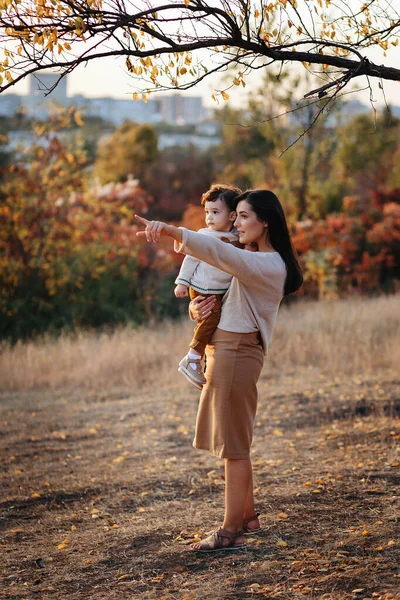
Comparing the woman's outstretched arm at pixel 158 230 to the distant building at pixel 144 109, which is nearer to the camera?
the woman's outstretched arm at pixel 158 230

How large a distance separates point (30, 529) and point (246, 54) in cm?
286

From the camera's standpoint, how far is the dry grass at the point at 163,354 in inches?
356

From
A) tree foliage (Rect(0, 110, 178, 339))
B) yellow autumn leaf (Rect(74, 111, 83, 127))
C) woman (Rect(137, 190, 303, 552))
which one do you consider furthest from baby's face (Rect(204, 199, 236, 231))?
tree foliage (Rect(0, 110, 178, 339))

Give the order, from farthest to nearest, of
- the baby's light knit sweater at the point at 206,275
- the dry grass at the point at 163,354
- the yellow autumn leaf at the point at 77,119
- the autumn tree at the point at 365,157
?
1. the autumn tree at the point at 365,157
2. the yellow autumn leaf at the point at 77,119
3. the dry grass at the point at 163,354
4. the baby's light knit sweater at the point at 206,275

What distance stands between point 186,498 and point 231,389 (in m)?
1.59

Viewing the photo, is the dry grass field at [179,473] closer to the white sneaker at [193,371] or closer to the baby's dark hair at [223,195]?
the white sneaker at [193,371]

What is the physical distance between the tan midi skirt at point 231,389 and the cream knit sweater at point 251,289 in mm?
52

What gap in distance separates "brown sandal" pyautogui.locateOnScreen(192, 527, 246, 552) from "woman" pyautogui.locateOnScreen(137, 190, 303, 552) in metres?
0.14

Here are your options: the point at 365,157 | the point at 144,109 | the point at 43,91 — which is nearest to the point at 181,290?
the point at 43,91

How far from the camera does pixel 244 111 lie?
18.5 metres

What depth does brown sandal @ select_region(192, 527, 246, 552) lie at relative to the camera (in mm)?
3816

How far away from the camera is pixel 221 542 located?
382 cm

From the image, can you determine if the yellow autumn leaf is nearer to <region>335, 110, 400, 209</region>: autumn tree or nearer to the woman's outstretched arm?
<region>335, 110, 400, 209</region>: autumn tree

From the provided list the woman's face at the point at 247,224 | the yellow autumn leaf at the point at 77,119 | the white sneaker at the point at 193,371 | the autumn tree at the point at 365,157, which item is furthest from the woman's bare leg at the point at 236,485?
the autumn tree at the point at 365,157
